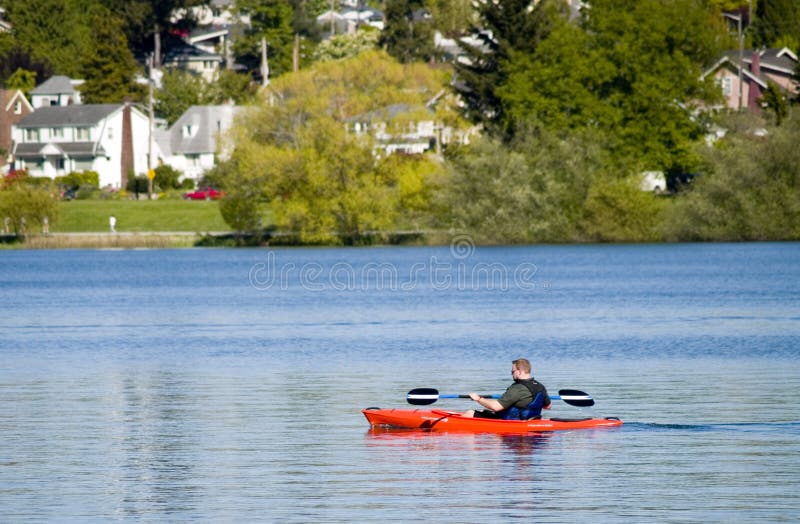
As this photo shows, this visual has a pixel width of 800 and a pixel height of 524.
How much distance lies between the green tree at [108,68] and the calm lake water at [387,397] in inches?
3315

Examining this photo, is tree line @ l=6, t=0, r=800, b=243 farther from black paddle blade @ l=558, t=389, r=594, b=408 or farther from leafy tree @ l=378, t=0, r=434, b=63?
black paddle blade @ l=558, t=389, r=594, b=408

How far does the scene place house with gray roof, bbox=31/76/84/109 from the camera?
160375 millimetres

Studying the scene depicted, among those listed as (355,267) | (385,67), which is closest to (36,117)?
(385,67)

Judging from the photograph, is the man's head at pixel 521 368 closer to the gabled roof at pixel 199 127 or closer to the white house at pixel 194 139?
the gabled roof at pixel 199 127

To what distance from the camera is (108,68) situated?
513 feet

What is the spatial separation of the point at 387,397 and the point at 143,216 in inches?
3201

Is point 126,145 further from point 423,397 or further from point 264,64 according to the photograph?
point 423,397

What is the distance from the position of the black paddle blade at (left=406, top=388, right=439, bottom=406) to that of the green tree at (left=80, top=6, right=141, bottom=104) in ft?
427

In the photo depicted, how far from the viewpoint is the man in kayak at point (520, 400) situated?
26.1 metres

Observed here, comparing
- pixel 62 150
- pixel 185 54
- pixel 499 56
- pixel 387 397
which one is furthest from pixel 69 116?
pixel 387 397

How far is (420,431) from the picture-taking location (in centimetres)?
2744

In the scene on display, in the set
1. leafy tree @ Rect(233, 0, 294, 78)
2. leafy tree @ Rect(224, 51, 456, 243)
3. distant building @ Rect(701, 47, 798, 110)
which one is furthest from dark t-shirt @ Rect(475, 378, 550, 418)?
leafy tree @ Rect(233, 0, 294, 78)

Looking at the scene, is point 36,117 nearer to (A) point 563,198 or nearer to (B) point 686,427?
(A) point 563,198

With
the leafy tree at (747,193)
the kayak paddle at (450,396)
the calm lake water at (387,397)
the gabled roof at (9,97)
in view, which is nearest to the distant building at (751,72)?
the leafy tree at (747,193)
